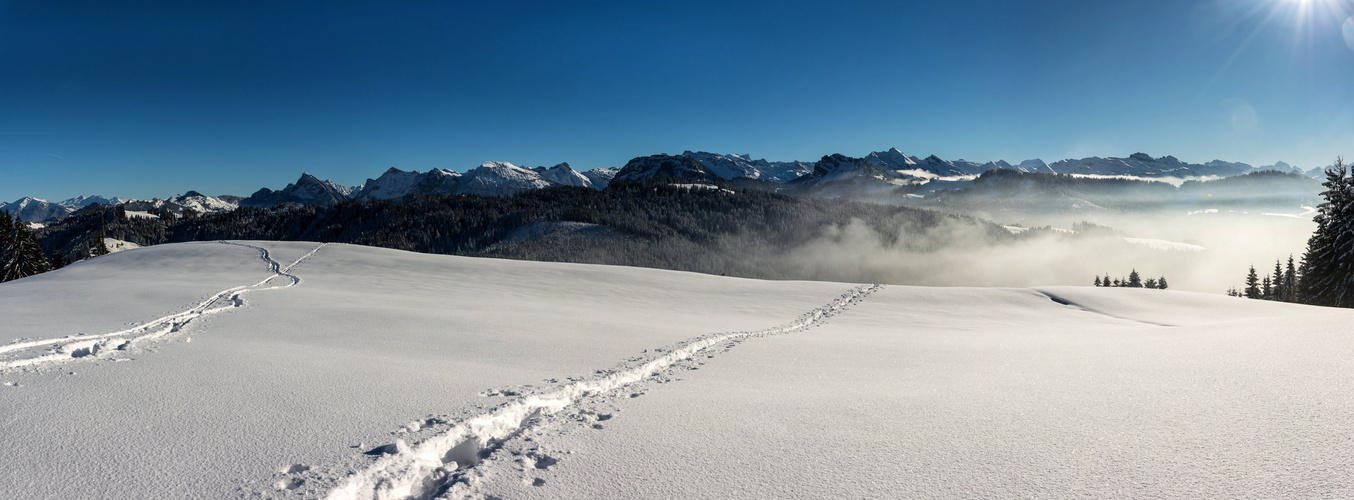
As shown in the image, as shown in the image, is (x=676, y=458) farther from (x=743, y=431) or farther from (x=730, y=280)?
(x=730, y=280)

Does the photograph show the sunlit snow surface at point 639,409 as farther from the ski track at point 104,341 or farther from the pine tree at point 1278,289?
the pine tree at point 1278,289

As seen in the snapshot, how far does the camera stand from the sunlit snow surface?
152 inches

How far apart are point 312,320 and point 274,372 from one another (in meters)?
4.88

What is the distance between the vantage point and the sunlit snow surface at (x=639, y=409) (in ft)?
12.7

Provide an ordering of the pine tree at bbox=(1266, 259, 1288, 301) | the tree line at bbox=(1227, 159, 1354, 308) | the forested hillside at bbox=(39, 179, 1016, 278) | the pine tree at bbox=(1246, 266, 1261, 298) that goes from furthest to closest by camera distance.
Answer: the forested hillside at bbox=(39, 179, 1016, 278), the pine tree at bbox=(1246, 266, 1261, 298), the pine tree at bbox=(1266, 259, 1288, 301), the tree line at bbox=(1227, 159, 1354, 308)

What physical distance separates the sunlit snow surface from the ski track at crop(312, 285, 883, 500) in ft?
0.08

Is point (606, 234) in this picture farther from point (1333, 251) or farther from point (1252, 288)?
point (1333, 251)

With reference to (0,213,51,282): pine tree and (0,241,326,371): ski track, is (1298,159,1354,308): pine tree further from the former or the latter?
(0,213,51,282): pine tree

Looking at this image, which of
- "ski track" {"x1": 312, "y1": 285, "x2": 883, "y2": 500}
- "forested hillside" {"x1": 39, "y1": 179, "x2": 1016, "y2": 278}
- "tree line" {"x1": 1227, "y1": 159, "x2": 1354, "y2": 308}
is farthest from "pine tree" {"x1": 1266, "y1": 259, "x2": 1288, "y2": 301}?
"forested hillside" {"x1": 39, "y1": 179, "x2": 1016, "y2": 278}

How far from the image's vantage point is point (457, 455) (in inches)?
184

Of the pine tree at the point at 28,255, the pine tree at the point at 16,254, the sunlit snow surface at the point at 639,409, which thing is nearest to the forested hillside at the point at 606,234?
the pine tree at the point at 28,255

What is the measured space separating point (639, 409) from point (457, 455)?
188 cm

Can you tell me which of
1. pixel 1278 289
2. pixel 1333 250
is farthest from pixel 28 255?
pixel 1278 289

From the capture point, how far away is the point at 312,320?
424 inches
